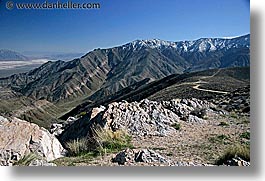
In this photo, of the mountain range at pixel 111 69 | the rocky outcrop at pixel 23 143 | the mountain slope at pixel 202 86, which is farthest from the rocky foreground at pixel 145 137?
the mountain range at pixel 111 69

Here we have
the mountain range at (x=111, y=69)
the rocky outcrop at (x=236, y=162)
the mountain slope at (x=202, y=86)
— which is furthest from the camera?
the mountain range at (x=111, y=69)

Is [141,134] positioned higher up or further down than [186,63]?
further down

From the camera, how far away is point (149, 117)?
662 cm

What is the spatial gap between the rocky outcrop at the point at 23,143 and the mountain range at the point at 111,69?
9312 cm

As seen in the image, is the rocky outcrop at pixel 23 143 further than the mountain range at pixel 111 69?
No

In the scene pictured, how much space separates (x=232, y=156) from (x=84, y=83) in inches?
4742

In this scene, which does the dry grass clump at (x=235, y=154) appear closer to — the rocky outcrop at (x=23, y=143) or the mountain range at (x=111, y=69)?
the rocky outcrop at (x=23, y=143)

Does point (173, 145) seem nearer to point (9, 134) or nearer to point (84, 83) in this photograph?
point (9, 134)

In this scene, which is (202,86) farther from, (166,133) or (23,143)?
(23,143)

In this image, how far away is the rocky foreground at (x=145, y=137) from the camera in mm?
5098

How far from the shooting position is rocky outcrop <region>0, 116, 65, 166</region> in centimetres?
512

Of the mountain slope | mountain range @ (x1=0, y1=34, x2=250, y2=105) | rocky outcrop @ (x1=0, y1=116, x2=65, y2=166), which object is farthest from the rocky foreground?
mountain range @ (x1=0, y1=34, x2=250, y2=105)

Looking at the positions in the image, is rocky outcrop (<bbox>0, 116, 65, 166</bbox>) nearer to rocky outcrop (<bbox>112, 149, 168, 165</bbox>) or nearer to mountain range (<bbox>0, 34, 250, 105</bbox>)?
rocky outcrop (<bbox>112, 149, 168, 165</bbox>)

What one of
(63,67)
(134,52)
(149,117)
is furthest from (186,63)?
(149,117)
